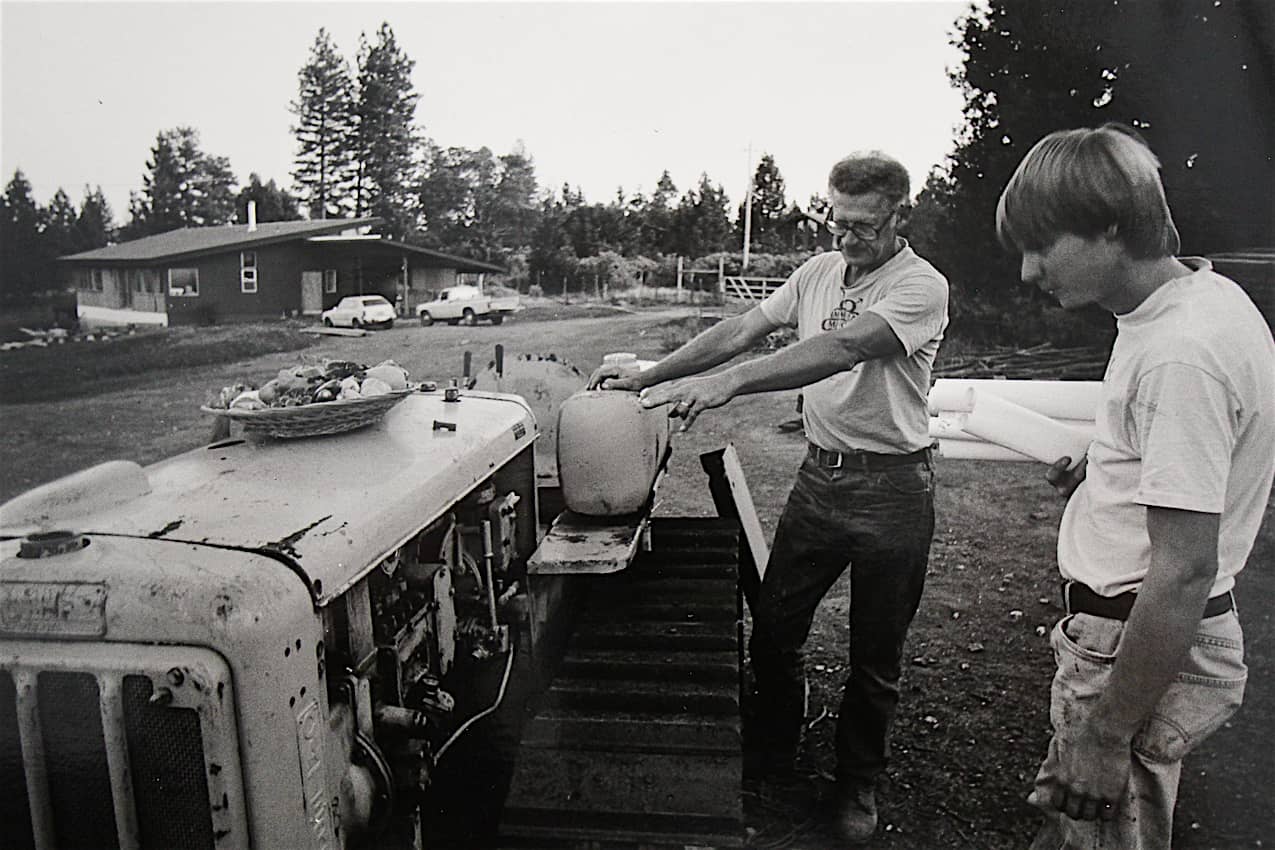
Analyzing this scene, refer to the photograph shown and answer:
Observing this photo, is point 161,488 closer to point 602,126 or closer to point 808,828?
point 808,828

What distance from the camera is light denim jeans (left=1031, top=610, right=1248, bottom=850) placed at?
1.24 metres

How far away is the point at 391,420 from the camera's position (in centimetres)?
204

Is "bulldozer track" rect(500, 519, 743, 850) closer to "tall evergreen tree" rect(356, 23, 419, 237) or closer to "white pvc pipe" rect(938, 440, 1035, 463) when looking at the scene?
"white pvc pipe" rect(938, 440, 1035, 463)

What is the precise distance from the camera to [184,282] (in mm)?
2631

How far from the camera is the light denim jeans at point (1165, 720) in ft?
4.07

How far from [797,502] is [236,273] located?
67.1 inches

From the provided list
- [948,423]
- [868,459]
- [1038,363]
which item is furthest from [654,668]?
[1038,363]

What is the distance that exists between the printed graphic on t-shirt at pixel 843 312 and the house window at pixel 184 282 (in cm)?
173

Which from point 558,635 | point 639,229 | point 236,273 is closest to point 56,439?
point 236,273

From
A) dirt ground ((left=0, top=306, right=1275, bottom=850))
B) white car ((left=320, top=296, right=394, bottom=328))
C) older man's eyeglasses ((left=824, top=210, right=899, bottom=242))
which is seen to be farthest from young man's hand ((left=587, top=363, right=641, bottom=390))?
white car ((left=320, top=296, right=394, bottom=328))

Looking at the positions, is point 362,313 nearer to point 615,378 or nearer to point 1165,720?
point 615,378

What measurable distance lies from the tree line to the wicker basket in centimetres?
70

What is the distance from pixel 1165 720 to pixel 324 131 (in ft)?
8.23

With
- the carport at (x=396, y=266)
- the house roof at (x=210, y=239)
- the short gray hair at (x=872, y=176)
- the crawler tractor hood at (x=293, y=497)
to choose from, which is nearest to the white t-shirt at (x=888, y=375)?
the short gray hair at (x=872, y=176)
